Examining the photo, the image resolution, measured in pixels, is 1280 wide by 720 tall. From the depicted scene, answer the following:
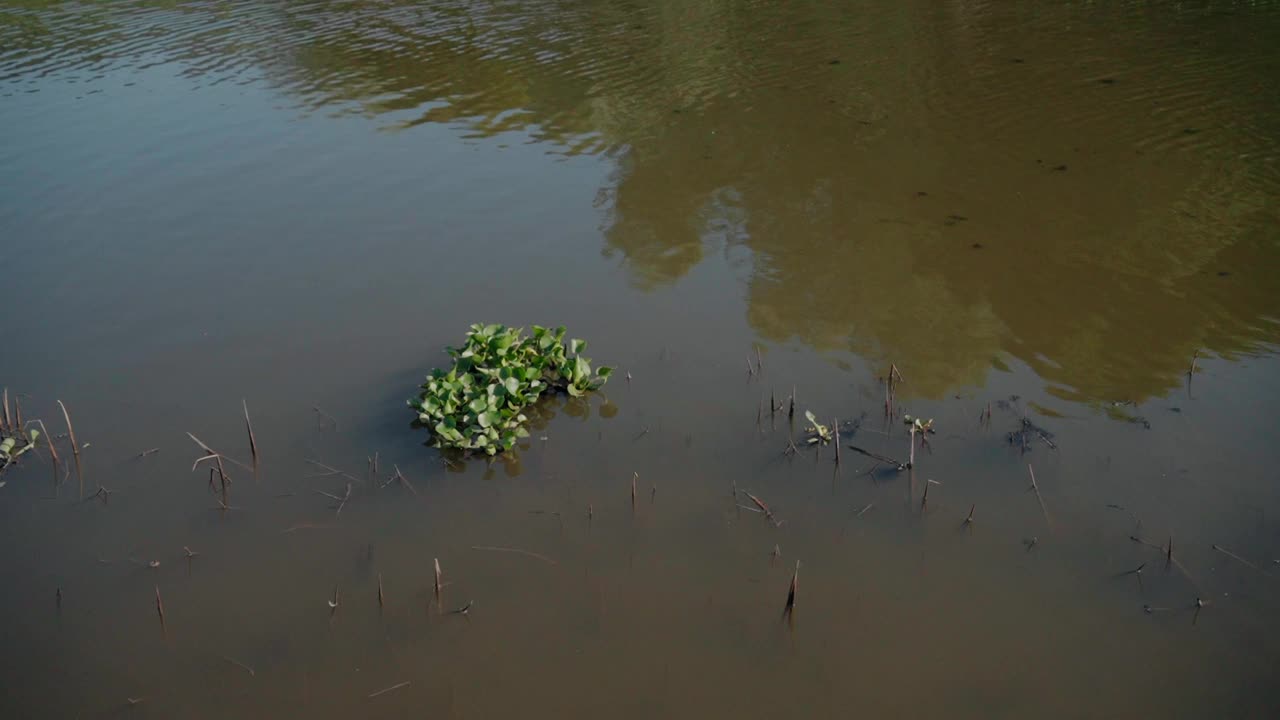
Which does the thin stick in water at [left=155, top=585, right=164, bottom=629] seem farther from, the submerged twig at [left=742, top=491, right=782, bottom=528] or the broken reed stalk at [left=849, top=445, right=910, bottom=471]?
the broken reed stalk at [left=849, top=445, right=910, bottom=471]

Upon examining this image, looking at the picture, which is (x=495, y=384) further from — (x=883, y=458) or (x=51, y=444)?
(x=51, y=444)

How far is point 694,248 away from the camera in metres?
7.63

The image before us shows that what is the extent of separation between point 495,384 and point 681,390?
3.60ft

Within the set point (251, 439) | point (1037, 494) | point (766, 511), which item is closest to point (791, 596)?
point (766, 511)

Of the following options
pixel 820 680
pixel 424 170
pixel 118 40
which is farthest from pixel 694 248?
pixel 118 40

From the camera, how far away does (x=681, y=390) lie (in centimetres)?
583

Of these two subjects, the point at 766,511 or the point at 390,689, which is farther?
the point at 766,511

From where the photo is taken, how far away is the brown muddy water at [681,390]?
13.2ft

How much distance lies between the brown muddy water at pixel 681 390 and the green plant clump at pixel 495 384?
177 millimetres

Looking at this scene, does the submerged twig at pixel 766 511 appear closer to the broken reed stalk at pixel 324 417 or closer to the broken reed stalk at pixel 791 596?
the broken reed stalk at pixel 791 596

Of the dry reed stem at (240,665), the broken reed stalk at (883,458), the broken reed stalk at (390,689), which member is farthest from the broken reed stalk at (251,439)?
the broken reed stalk at (883,458)

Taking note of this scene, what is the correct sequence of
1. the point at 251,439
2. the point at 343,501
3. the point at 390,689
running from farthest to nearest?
the point at 251,439 < the point at 343,501 < the point at 390,689

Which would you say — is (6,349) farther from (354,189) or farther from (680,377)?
(680,377)

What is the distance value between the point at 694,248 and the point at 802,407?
243 cm
